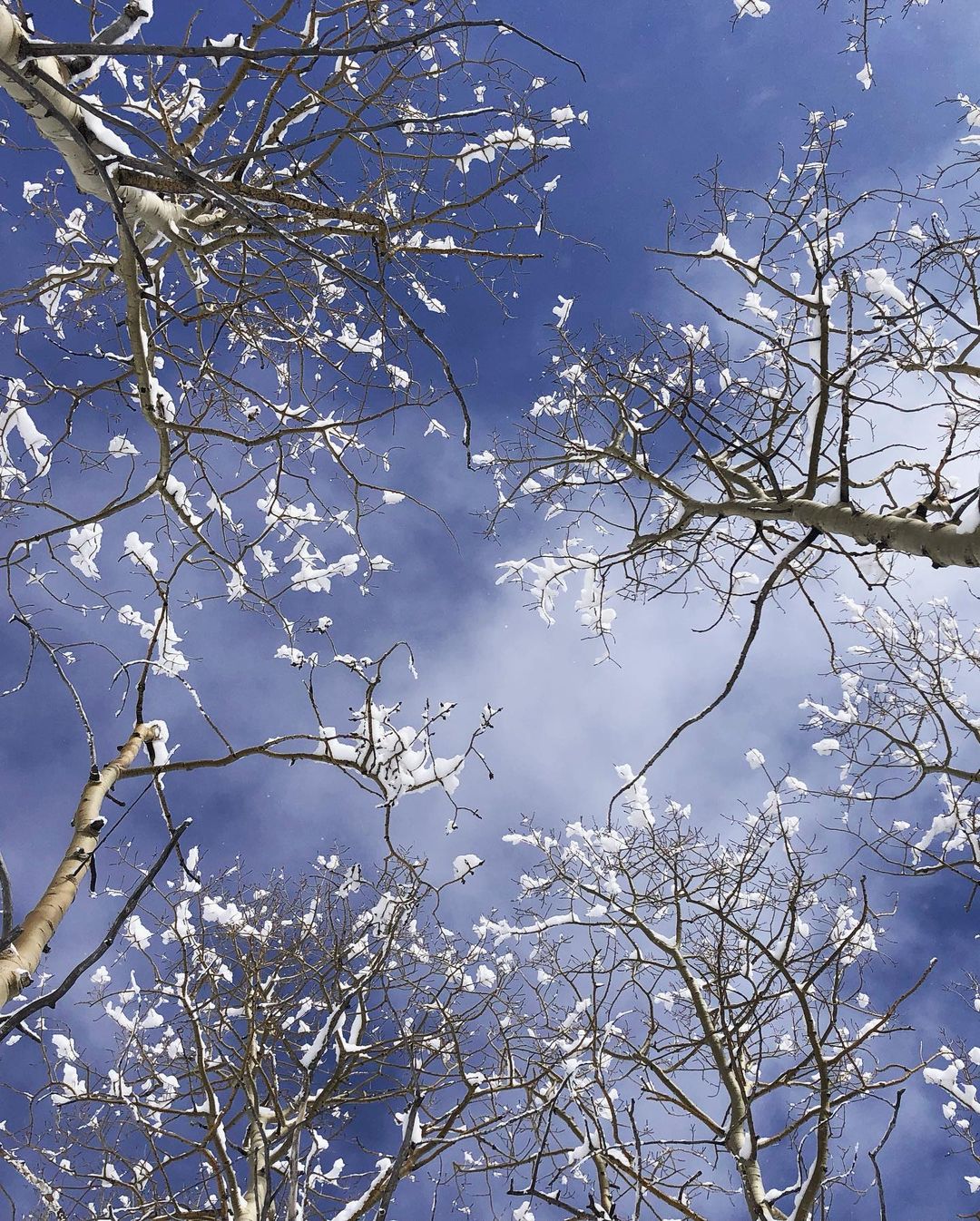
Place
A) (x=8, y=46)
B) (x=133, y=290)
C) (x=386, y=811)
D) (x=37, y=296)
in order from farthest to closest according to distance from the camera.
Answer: (x=37, y=296), (x=386, y=811), (x=133, y=290), (x=8, y=46)

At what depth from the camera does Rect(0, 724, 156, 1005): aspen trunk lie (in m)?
1.78

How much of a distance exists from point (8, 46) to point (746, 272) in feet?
12.4

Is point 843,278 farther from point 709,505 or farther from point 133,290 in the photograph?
point 133,290

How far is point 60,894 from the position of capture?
2098 millimetres

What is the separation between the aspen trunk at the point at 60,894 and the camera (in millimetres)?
1775

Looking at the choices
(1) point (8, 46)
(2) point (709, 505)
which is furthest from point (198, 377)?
(2) point (709, 505)

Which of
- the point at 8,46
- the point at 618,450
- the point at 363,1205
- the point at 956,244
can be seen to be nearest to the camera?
the point at 8,46

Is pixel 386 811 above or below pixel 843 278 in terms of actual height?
below

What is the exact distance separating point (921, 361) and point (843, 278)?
1.18 m

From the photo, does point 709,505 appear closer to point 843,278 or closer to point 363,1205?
point 843,278

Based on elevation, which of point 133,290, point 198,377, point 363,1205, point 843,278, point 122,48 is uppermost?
point 843,278

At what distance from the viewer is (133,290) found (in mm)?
3092

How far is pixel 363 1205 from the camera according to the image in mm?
5305

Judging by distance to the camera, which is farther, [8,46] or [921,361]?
[921,361]
